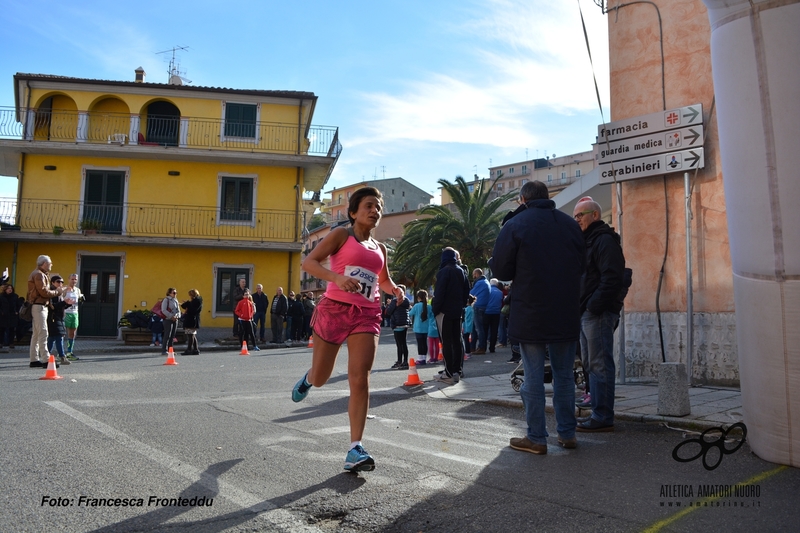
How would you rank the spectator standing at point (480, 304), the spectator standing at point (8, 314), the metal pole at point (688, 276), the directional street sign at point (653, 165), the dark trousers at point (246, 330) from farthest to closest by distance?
the dark trousers at point (246, 330) < the spectator standing at point (8, 314) < the spectator standing at point (480, 304) < the directional street sign at point (653, 165) < the metal pole at point (688, 276)

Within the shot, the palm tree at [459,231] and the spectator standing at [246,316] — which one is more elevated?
the palm tree at [459,231]

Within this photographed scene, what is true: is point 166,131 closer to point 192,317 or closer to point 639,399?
point 192,317

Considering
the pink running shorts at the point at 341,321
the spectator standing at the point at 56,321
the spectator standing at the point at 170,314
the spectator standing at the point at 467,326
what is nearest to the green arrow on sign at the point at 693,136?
the pink running shorts at the point at 341,321

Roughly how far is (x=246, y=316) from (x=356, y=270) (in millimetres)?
16155

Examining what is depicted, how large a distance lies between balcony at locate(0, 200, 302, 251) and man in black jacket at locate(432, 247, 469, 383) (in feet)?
65.0

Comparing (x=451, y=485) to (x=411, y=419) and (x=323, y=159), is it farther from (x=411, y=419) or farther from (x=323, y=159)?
(x=323, y=159)

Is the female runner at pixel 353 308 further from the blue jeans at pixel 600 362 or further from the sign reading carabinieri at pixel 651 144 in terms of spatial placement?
the sign reading carabinieri at pixel 651 144

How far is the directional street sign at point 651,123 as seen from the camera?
9375mm

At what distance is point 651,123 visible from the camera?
975 centimetres

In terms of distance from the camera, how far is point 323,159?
1169 inches

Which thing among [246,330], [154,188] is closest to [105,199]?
[154,188]

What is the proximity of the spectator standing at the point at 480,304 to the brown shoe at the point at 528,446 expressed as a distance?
1103cm

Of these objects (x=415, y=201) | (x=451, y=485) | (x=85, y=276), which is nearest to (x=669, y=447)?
(x=451, y=485)

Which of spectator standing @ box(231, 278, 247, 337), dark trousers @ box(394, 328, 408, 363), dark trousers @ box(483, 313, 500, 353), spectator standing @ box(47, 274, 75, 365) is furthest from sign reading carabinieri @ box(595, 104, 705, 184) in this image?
spectator standing @ box(231, 278, 247, 337)
